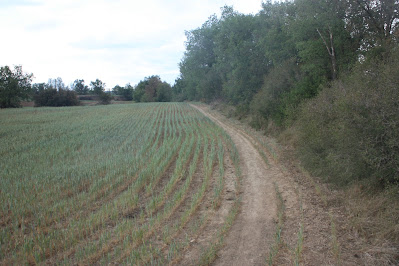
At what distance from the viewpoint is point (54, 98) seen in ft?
242

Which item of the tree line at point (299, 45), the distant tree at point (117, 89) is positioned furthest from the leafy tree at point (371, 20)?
the distant tree at point (117, 89)

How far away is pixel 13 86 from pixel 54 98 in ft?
30.8

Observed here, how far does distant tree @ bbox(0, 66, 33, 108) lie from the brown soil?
2857 inches

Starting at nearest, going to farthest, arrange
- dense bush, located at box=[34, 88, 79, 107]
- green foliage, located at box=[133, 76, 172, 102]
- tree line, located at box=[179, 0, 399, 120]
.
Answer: tree line, located at box=[179, 0, 399, 120] → dense bush, located at box=[34, 88, 79, 107] → green foliage, located at box=[133, 76, 172, 102]

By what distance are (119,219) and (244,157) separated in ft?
22.1

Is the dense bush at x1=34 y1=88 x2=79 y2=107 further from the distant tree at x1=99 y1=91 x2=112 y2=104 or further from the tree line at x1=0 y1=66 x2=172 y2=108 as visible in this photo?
the distant tree at x1=99 y1=91 x2=112 y2=104

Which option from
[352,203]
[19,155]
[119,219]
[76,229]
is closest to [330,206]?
[352,203]

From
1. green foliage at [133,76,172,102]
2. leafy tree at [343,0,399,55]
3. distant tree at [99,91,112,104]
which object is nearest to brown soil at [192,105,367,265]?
leafy tree at [343,0,399,55]

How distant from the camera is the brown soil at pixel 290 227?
4777mm

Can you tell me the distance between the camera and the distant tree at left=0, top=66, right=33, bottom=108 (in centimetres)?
6500

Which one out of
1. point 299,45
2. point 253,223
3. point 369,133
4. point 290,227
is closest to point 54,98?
point 299,45

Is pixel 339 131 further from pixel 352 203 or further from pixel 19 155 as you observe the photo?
pixel 19 155

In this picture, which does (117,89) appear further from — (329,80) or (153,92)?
A: (329,80)

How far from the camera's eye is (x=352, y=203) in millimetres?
6586
